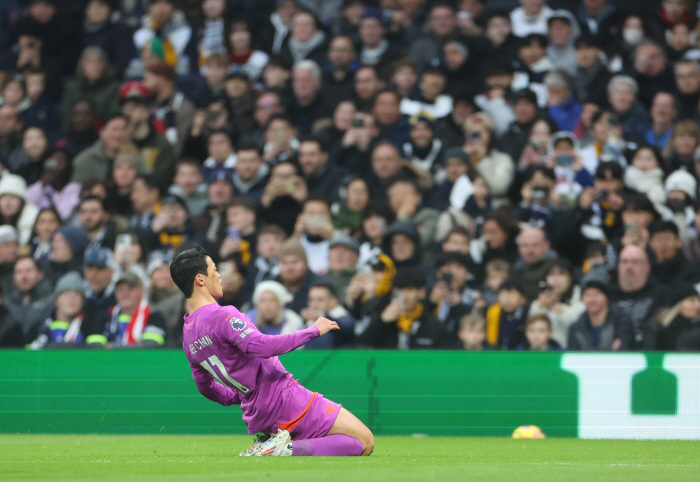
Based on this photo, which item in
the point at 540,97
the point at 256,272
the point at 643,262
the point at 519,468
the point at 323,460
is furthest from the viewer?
the point at 540,97

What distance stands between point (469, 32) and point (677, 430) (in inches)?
271

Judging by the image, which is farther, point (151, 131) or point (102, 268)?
point (151, 131)

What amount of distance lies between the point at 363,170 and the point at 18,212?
183 inches

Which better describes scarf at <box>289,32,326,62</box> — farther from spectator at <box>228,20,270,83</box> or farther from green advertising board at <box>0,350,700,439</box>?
green advertising board at <box>0,350,700,439</box>

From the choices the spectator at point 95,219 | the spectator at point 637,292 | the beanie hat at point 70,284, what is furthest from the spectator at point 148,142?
the spectator at point 637,292

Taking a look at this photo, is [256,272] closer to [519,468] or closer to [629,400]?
[629,400]

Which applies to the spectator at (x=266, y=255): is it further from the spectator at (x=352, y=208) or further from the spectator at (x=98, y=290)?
the spectator at (x=98, y=290)

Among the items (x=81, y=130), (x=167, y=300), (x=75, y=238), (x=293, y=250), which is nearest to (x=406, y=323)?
(x=293, y=250)

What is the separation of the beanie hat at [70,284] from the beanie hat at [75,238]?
2.98 ft

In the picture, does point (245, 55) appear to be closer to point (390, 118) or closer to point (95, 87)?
point (95, 87)

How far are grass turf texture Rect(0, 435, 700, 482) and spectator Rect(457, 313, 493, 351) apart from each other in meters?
1.21

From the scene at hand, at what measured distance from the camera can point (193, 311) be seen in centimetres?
764

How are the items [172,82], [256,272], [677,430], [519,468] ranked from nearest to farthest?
1. [519,468]
2. [677,430]
3. [256,272]
4. [172,82]

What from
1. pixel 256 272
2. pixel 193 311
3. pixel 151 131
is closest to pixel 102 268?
pixel 256 272
